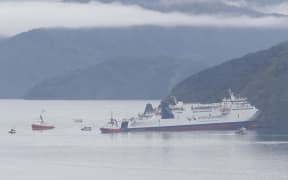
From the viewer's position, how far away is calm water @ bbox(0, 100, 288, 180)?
89750 mm

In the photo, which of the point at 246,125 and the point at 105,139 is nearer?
the point at 105,139

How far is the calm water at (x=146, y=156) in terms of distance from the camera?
8975 cm

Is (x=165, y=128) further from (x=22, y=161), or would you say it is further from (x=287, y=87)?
(x=22, y=161)

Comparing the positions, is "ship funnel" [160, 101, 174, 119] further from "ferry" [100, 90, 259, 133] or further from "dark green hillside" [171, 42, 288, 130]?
"dark green hillside" [171, 42, 288, 130]

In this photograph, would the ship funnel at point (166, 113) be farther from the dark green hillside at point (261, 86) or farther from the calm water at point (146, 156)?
the dark green hillside at point (261, 86)

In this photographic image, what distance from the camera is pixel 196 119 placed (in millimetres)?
159250

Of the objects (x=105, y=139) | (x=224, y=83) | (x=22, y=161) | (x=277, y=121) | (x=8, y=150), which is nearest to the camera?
(x=22, y=161)

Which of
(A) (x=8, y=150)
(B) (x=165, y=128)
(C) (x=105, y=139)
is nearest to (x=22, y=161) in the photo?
(A) (x=8, y=150)

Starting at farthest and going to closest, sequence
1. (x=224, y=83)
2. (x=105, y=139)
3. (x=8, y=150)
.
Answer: (x=224, y=83) < (x=105, y=139) < (x=8, y=150)

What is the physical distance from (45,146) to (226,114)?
42534 millimetres

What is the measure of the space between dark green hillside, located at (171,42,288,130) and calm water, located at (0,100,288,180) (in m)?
12.3

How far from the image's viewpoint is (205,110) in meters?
161

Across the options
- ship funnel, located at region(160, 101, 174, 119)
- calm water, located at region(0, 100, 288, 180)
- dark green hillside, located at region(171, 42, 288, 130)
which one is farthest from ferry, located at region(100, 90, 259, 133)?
calm water, located at region(0, 100, 288, 180)

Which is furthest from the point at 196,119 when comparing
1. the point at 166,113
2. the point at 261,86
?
the point at 261,86
